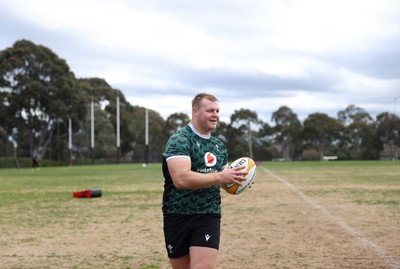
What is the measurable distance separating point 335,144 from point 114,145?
46393 mm

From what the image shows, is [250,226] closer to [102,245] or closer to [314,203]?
[102,245]

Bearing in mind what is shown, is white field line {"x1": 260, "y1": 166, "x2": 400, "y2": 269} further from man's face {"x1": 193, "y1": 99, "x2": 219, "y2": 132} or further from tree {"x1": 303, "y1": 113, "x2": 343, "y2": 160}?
tree {"x1": 303, "y1": 113, "x2": 343, "y2": 160}

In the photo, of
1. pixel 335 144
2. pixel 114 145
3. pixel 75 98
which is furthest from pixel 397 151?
pixel 75 98

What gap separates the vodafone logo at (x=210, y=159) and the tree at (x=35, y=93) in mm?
70865

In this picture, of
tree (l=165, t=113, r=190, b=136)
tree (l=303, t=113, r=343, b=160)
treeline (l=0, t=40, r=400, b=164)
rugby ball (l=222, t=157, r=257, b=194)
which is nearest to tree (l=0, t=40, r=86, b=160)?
treeline (l=0, t=40, r=400, b=164)

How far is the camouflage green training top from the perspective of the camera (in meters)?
4.96

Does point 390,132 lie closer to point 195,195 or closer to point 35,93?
→ point 35,93

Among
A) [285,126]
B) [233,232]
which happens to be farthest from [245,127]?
[233,232]

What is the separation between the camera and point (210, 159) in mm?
5074

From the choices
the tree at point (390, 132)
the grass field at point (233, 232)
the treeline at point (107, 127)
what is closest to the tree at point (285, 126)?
the treeline at point (107, 127)

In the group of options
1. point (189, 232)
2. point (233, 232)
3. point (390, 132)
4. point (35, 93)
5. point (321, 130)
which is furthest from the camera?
point (321, 130)

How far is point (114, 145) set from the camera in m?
93.4

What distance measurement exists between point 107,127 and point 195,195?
87.8 m

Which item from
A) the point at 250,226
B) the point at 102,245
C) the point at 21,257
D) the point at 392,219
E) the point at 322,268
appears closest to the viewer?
the point at 322,268
